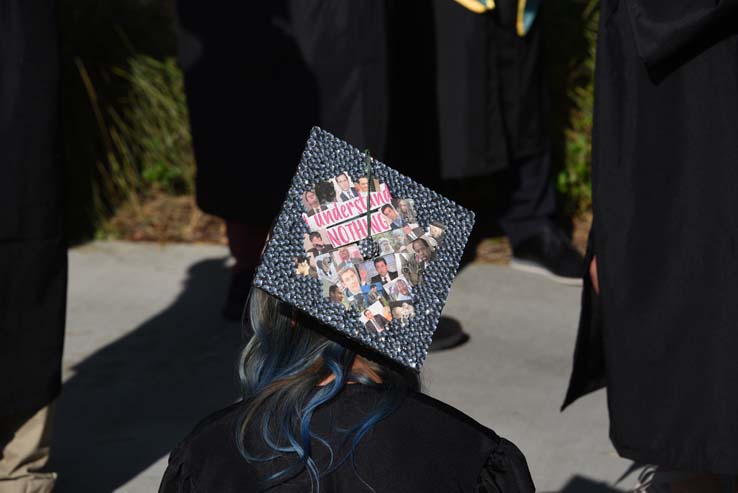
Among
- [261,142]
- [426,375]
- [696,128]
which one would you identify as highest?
[696,128]

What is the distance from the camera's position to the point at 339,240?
6.03ft

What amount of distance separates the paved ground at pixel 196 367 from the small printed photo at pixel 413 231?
158 cm

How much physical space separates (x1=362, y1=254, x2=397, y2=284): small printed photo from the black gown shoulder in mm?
174

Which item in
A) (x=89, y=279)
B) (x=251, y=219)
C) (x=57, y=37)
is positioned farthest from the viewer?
(x=89, y=279)

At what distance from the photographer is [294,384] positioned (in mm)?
1847

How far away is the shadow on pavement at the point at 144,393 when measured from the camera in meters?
3.41

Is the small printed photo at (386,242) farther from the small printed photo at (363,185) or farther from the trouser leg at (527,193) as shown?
the trouser leg at (527,193)

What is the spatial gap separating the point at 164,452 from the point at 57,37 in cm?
128

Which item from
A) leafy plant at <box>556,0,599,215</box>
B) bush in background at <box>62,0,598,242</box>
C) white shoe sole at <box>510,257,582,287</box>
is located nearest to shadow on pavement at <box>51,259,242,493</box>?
bush in background at <box>62,0,598,242</box>

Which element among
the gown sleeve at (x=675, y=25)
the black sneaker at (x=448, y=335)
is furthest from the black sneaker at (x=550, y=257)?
the gown sleeve at (x=675, y=25)

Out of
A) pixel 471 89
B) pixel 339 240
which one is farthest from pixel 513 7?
pixel 339 240

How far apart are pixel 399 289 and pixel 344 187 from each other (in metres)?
0.18

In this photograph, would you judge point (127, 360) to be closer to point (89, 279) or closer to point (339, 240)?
point (89, 279)

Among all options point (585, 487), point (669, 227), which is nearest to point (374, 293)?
point (669, 227)
